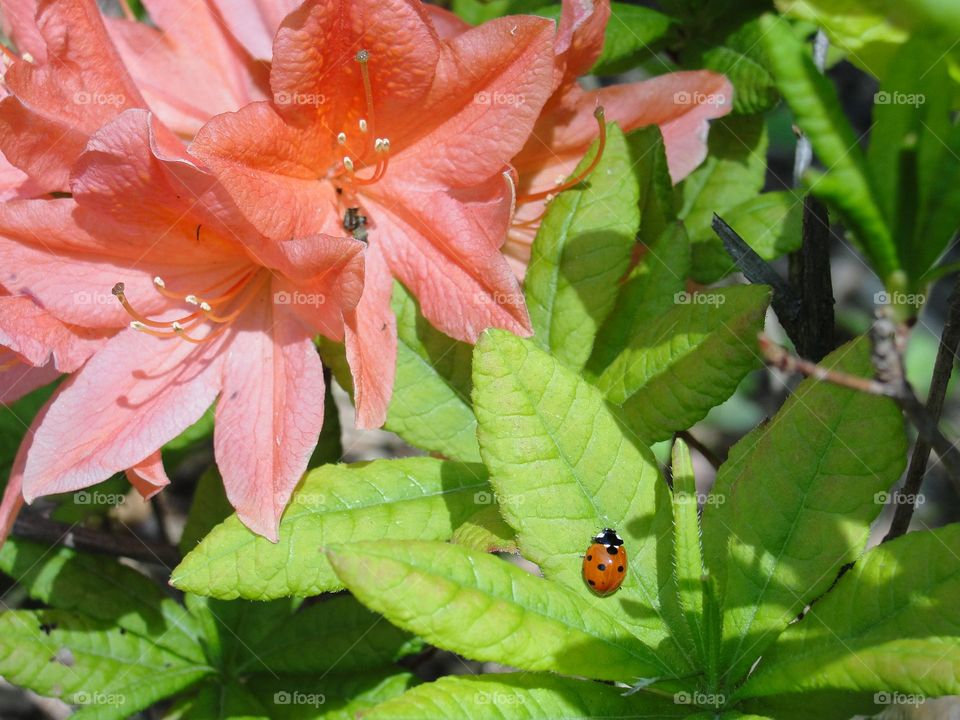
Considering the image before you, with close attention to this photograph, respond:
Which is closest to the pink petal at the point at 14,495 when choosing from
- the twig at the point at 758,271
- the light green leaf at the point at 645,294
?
the light green leaf at the point at 645,294

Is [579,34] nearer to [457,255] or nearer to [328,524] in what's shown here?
[457,255]

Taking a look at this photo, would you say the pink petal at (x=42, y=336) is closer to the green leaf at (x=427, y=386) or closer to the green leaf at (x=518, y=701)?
the green leaf at (x=427, y=386)

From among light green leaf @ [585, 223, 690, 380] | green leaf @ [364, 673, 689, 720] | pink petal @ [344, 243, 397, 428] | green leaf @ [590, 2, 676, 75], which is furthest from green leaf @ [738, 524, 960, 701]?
green leaf @ [590, 2, 676, 75]

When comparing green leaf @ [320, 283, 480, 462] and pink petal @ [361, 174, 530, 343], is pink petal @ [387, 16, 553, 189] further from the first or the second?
green leaf @ [320, 283, 480, 462]

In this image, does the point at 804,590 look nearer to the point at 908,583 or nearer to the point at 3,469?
the point at 908,583

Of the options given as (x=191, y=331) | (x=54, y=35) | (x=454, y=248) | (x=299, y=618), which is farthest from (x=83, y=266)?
(x=299, y=618)

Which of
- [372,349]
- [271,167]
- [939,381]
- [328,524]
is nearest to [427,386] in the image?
[372,349]

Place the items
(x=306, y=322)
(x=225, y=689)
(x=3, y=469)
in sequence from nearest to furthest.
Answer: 1. (x=306, y=322)
2. (x=225, y=689)
3. (x=3, y=469)
